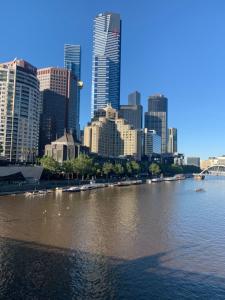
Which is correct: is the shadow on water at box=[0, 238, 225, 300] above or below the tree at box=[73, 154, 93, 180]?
below

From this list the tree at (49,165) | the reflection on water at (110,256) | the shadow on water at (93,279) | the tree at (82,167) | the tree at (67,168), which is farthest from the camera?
the tree at (82,167)

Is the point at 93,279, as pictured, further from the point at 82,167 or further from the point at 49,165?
the point at 82,167

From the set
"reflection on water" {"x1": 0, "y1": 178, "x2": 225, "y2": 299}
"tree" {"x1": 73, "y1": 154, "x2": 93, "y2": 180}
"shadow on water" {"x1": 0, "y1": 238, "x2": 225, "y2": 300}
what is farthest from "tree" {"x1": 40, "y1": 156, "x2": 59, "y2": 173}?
"shadow on water" {"x1": 0, "y1": 238, "x2": 225, "y2": 300}

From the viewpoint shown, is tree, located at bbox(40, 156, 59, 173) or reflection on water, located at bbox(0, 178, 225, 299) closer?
reflection on water, located at bbox(0, 178, 225, 299)

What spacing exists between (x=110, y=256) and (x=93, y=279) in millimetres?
8683

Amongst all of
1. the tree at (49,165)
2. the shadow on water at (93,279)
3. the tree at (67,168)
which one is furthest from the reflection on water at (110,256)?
the tree at (67,168)

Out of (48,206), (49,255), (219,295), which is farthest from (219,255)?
(48,206)

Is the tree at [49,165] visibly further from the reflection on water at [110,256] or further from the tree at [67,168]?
the reflection on water at [110,256]

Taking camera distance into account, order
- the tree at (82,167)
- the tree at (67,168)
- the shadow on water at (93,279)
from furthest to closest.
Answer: the tree at (82,167), the tree at (67,168), the shadow on water at (93,279)

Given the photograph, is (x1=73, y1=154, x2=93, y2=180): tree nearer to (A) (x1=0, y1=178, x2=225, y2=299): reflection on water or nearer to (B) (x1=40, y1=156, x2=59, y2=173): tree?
(B) (x1=40, y1=156, x2=59, y2=173): tree

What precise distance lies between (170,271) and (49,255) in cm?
1434

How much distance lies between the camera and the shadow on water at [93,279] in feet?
107

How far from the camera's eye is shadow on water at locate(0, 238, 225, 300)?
107 ft

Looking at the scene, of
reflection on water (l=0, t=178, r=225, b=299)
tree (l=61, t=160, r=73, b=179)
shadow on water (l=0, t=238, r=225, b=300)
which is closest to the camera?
shadow on water (l=0, t=238, r=225, b=300)
